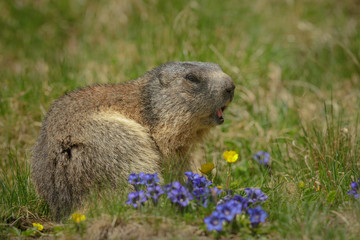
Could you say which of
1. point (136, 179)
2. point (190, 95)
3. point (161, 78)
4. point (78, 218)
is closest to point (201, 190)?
point (136, 179)

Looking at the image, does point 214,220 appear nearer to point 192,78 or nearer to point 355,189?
point 355,189

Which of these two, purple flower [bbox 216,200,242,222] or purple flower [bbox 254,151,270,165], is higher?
purple flower [bbox 216,200,242,222]

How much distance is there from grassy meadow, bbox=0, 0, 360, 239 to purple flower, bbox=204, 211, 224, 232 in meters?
0.14

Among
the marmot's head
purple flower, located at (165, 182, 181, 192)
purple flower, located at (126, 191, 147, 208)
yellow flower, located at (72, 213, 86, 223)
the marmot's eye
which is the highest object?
the marmot's eye

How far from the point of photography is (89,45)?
27.4 ft

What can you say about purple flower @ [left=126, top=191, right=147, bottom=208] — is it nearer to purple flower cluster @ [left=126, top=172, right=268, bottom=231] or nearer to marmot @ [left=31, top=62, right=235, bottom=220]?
purple flower cluster @ [left=126, top=172, right=268, bottom=231]

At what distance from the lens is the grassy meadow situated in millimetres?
3557

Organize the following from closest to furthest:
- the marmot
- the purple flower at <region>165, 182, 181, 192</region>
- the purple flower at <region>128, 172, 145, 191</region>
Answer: the purple flower at <region>165, 182, 181, 192</region>
the purple flower at <region>128, 172, 145, 191</region>
the marmot

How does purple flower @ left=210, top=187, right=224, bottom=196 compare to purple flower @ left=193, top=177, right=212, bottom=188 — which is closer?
purple flower @ left=210, top=187, right=224, bottom=196

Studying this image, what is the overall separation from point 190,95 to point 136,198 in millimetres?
1627

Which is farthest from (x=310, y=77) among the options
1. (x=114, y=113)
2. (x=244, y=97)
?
(x=114, y=113)

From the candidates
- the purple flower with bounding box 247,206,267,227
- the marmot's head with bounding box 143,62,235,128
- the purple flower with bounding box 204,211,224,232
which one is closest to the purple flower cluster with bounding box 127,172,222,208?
the purple flower with bounding box 204,211,224,232

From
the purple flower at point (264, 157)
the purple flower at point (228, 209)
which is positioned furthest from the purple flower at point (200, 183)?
the purple flower at point (264, 157)

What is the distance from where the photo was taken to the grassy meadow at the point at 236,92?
3557 millimetres
